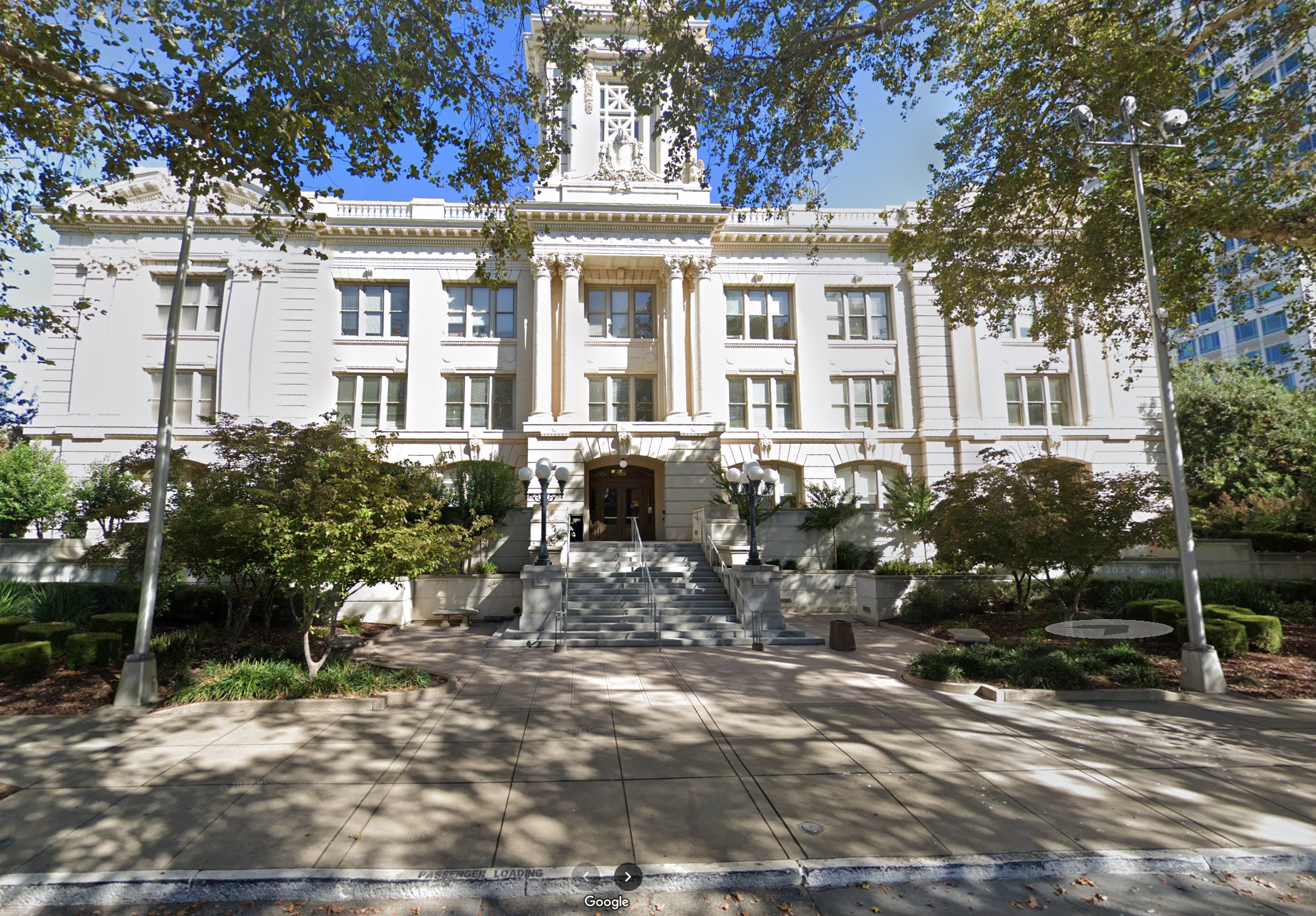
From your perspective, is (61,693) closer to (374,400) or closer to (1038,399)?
(374,400)

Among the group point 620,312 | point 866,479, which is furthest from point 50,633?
point 866,479

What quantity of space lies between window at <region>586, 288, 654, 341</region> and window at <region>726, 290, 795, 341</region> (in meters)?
3.37

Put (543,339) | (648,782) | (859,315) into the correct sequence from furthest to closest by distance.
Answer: (859,315) → (543,339) → (648,782)

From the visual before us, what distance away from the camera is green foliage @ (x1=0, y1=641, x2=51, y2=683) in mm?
9789

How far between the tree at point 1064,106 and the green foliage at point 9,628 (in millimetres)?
14347

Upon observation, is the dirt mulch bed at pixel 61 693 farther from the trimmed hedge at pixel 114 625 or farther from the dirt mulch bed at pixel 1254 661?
the dirt mulch bed at pixel 1254 661

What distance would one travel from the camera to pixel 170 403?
33.9 feet

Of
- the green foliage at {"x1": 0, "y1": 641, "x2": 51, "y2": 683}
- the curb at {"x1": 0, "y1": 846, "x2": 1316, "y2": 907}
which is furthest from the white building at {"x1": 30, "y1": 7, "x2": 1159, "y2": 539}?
the curb at {"x1": 0, "y1": 846, "x2": 1316, "y2": 907}

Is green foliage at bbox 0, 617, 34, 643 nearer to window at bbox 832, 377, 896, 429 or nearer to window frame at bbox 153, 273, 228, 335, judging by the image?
window frame at bbox 153, 273, 228, 335

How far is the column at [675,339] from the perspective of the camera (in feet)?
79.6

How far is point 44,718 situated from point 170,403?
185 inches

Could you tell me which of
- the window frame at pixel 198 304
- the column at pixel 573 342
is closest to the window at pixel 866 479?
the column at pixel 573 342

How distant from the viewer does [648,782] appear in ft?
20.1

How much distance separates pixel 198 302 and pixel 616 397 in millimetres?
16737
